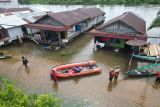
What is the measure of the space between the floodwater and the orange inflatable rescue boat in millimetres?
488

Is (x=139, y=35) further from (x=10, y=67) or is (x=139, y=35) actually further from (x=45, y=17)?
(x=10, y=67)

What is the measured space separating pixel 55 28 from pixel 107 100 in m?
12.9

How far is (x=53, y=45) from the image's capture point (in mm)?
24750

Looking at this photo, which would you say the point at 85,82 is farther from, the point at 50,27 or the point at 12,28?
the point at 12,28

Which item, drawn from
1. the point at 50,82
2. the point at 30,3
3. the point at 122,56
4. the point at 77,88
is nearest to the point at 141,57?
the point at 122,56

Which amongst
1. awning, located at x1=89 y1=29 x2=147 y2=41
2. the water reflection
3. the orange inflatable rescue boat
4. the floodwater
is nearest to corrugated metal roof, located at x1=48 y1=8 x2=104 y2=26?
the floodwater

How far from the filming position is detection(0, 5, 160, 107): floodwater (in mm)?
13906

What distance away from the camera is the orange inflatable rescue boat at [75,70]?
55.3 feet

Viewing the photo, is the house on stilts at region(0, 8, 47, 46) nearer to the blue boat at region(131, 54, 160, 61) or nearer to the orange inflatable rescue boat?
the orange inflatable rescue boat

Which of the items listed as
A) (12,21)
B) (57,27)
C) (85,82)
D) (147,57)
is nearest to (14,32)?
(12,21)

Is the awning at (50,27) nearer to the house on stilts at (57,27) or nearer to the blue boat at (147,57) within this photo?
the house on stilts at (57,27)

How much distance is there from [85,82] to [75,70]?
1.64 m

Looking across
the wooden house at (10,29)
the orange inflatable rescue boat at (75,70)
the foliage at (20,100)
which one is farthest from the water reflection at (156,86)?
the wooden house at (10,29)

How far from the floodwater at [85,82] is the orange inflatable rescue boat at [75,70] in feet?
1.60
